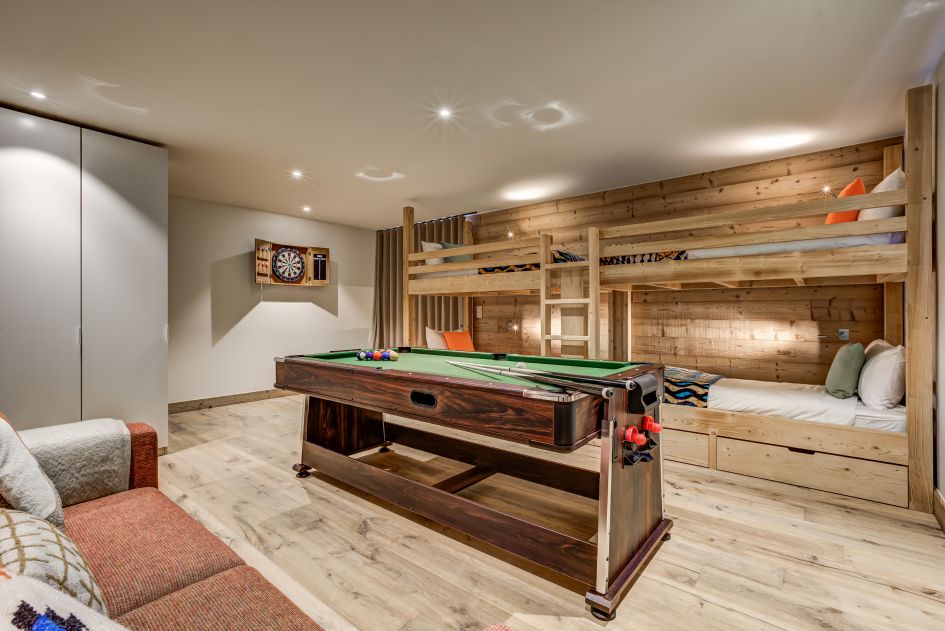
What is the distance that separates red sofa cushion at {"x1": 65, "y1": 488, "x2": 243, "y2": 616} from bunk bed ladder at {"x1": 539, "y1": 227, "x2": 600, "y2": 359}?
2795mm

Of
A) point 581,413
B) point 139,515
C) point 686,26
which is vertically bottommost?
point 139,515

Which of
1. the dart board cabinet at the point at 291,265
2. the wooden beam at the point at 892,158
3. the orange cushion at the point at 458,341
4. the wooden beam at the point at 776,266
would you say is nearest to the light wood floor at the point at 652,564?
the wooden beam at the point at 776,266

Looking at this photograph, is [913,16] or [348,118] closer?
[913,16]

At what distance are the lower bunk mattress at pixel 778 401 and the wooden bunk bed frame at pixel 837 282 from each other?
54 mm

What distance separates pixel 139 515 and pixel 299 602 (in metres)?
0.69

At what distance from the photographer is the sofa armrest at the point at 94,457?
5.40ft

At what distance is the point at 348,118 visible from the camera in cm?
308

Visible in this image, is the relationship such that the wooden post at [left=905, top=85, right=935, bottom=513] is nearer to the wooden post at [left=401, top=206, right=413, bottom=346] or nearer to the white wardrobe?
the wooden post at [left=401, top=206, right=413, bottom=346]

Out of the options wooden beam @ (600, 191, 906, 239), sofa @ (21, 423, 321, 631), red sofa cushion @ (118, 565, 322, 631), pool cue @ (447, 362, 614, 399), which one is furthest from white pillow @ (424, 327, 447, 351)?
red sofa cushion @ (118, 565, 322, 631)

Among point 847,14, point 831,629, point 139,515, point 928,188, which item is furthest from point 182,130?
point 928,188

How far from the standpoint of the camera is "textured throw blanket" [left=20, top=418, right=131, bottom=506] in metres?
1.64

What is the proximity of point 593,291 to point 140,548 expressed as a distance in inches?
124

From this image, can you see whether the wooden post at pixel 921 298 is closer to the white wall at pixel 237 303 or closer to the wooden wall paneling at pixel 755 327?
the wooden wall paneling at pixel 755 327

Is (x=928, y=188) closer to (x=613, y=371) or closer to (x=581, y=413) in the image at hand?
(x=613, y=371)
